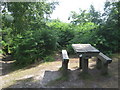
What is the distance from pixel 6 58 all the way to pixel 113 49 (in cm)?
656

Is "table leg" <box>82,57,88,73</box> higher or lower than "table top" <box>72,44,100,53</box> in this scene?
lower

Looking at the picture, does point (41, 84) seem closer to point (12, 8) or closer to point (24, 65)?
point (24, 65)

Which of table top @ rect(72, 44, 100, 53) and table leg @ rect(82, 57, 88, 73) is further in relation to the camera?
table leg @ rect(82, 57, 88, 73)

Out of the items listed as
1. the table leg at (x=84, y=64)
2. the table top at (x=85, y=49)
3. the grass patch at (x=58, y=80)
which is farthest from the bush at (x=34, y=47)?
the table leg at (x=84, y=64)

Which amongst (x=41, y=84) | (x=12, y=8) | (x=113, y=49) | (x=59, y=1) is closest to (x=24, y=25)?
(x=12, y=8)

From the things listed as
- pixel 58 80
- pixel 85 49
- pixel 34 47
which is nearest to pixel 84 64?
pixel 85 49

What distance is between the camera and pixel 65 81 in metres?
3.23

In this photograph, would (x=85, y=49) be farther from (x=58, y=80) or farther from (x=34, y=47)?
(x=34, y=47)

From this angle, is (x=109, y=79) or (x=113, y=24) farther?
(x=113, y=24)

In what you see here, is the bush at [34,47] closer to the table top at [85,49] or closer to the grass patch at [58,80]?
the table top at [85,49]

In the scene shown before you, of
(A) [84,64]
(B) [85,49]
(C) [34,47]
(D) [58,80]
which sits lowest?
(D) [58,80]

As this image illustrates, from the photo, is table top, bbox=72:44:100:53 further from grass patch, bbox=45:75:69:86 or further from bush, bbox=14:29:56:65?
bush, bbox=14:29:56:65

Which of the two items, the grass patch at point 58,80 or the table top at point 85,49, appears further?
the table top at point 85,49

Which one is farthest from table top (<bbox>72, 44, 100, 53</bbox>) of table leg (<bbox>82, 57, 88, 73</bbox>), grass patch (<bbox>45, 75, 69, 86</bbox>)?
grass patch (<bbox>45, 75, 69, 86</bbox>)
